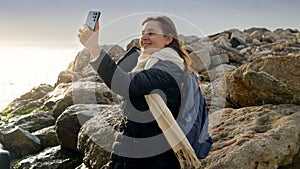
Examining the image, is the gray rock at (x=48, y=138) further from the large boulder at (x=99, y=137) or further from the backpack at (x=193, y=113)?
the backpack at (x=193, y=113)

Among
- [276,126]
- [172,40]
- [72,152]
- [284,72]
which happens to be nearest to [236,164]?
[276,126]

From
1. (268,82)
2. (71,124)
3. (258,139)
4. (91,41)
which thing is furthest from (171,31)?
(71,124)

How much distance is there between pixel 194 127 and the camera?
3619 millimetres

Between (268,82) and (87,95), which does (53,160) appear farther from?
(268,82)

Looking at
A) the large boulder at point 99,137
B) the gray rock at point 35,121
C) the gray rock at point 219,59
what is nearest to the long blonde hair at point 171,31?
the large boulder at point 99,137

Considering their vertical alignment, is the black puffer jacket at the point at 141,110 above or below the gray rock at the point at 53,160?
above

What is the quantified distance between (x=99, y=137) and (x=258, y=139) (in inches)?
110

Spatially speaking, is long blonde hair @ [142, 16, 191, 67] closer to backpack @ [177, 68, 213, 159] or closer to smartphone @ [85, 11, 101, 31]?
backpack @ [177, 68, 213, 159]

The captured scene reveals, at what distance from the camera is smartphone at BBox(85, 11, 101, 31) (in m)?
3.23

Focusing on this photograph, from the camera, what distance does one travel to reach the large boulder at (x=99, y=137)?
6.29m

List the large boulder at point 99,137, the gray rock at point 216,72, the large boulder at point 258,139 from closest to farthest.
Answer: the large boulder at point 258,139
the large boulder at point 99,137
the gray rock at point 216,72

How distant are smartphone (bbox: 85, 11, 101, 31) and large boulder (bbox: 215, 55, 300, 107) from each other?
2.99m

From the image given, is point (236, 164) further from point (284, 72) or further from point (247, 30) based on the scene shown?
point (247, 30)

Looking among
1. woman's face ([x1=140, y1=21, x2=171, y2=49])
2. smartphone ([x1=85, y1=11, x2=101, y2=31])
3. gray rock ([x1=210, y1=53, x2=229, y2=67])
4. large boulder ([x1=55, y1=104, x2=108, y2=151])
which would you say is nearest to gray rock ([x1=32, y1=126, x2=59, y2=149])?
large boulder ([x1=55, y1=104, x2=108, y2=151])
